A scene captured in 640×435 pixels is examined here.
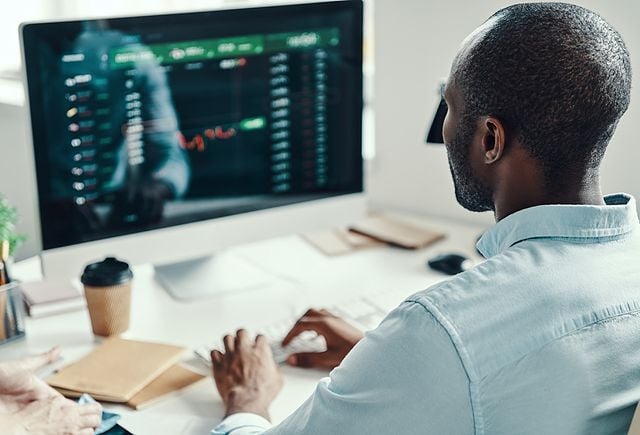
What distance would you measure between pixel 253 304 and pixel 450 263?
398 mm

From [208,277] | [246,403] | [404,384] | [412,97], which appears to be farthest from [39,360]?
Result: [412,97]

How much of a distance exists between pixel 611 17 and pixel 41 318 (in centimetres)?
111

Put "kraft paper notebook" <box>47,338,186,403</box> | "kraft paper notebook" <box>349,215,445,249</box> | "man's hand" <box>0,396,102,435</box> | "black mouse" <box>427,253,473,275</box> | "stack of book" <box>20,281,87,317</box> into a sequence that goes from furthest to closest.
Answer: "kraft paper notebook" <box>349,215,445,249</box> → "black mouse" <box>427,253,473,275</box> → "stack of book" <box>20,281,87,317</box> → "kraft paper notebook" <box>47,338,186,403</box> → "man's hand" <box>0,396,102,435</box>

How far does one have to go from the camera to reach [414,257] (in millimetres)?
1914

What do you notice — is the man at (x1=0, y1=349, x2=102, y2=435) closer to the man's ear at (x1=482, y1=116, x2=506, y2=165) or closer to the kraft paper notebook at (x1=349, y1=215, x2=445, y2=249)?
the man's ear at (x1=482, y1=116, x2=506, y2=165)

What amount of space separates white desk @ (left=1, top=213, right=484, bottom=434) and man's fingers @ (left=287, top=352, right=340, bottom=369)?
0.01 m

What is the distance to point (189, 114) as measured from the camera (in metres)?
1.65

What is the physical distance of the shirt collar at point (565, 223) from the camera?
0.99 m

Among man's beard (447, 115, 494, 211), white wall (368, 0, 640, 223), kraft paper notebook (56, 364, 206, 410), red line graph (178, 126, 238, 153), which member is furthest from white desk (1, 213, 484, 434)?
man's beard (447, 115, 494, 211)

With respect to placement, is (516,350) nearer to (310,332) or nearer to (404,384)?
(404,384)

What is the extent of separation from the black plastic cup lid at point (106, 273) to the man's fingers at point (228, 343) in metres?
0.22

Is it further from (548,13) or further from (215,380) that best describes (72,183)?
(548,13)

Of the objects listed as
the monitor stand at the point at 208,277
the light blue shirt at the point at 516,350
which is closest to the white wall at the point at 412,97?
the monitor stand at the point at 208,277

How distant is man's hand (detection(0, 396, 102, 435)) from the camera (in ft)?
4.10
